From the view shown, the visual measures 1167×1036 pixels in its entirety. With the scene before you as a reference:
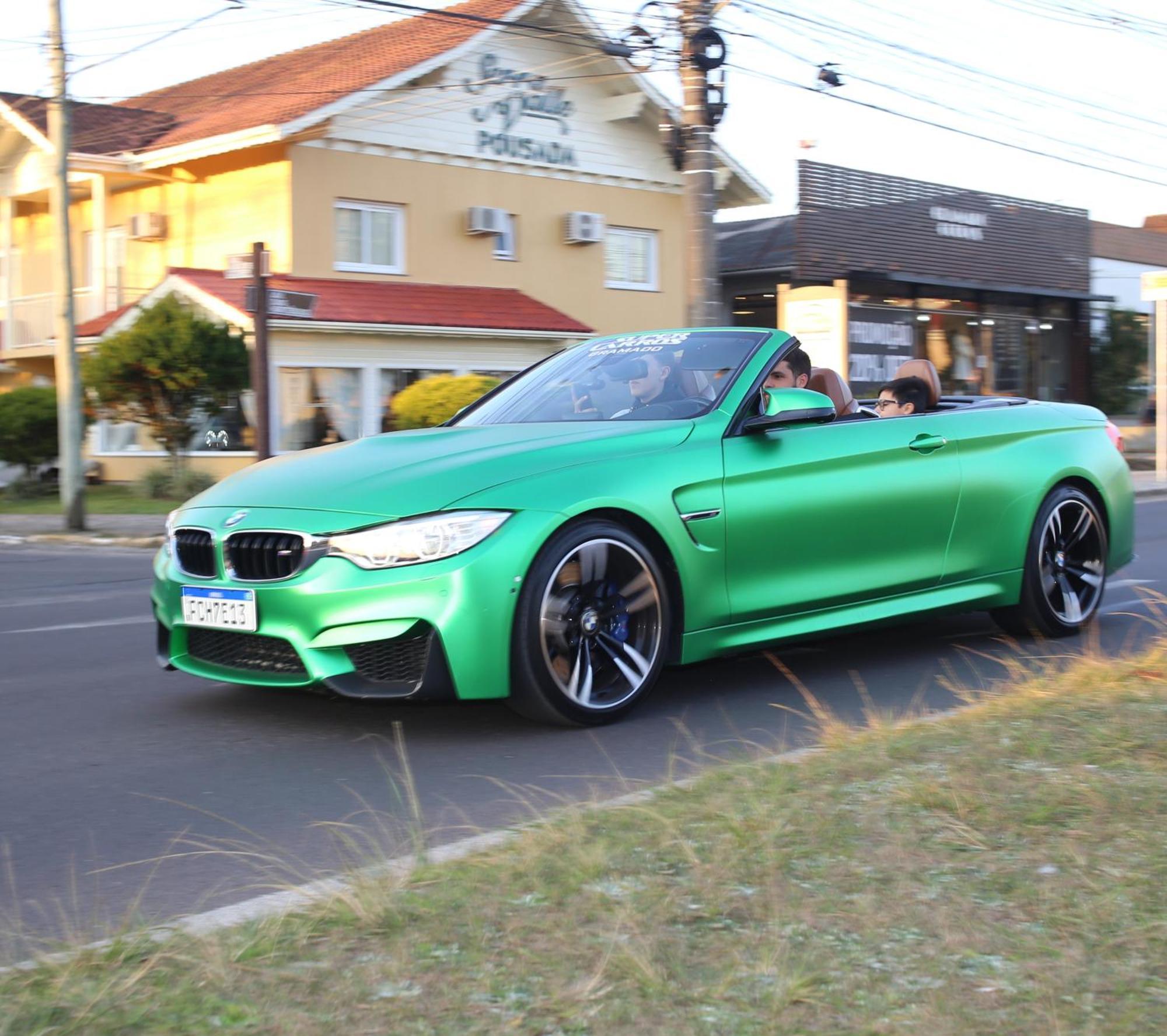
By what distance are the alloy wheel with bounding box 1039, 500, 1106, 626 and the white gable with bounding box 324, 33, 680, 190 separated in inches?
749

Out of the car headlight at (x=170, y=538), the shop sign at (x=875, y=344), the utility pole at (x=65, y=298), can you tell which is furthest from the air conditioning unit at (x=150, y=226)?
the car headlight at (x=170, y=538)

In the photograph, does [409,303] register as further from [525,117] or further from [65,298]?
[65,298]

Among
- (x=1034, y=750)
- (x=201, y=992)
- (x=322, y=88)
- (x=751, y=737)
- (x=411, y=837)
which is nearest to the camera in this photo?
(x=201, y=992)

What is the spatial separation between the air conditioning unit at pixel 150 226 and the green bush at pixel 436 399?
7.28m

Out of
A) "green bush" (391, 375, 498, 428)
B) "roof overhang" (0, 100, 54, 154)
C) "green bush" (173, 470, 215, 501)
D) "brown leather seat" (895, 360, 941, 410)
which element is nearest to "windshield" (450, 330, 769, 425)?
"brown leather seat" (895, 360, 941, 410)

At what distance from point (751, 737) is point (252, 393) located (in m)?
19.6

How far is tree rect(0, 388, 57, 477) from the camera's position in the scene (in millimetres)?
23000

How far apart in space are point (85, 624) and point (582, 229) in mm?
20314

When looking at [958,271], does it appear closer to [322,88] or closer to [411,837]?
[322,88]

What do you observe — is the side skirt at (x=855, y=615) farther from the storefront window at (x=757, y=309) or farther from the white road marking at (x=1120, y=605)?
the storefront window at (x=757, y=309)

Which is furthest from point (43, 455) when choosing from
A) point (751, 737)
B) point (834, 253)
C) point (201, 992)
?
point (201, 992)

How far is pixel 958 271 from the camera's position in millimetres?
31344

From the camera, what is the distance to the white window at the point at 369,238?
2512 centimetres

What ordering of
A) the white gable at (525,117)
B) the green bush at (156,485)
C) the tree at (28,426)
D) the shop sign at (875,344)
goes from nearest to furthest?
the green bush at (156,485) < the tree at (28,426) < the white gable at (525,117) < the shop sign at (875,344)
